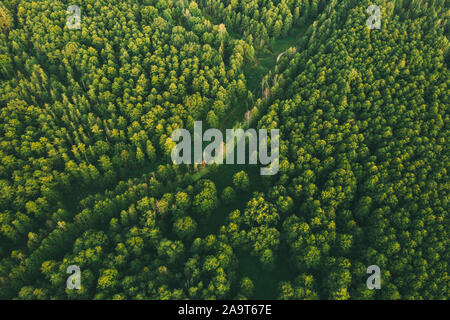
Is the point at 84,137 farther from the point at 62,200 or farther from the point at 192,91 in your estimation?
the point at 192,91

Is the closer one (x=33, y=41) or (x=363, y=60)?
(x=363, y=60)

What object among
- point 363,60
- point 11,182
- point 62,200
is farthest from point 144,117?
point 363,60

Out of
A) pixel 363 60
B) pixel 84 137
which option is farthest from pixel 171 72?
pixel 363 60

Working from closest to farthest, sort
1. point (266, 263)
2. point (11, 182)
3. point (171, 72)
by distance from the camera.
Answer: point (266, 263), point (11, 182), point (171, 72)

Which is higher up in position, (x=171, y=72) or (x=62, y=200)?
(x=171, y=72)

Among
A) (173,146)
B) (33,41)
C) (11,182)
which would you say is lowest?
(11,182)

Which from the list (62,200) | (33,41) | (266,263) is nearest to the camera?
(266,263)

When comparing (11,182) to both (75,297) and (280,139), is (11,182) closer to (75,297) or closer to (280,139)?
(75,297)
